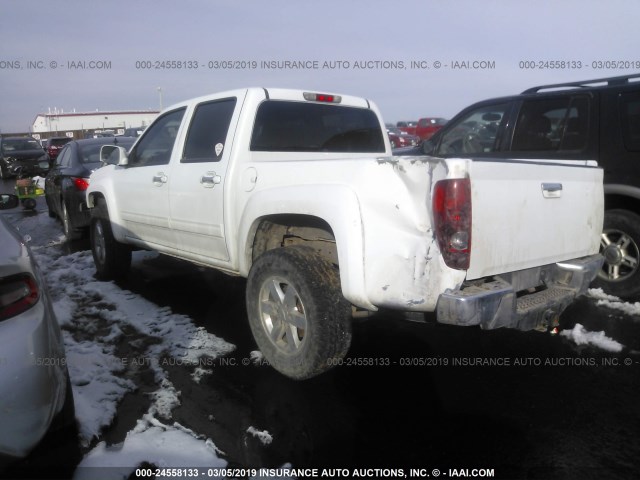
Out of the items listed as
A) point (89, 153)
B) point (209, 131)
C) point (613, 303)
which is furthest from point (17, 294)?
point (89, 153)

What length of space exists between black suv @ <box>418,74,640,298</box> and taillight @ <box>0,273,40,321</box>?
4.26 meters

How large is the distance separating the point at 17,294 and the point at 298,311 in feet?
5.14

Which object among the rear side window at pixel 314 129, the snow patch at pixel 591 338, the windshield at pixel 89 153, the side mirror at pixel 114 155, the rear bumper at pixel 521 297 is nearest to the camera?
the rear bumper at pixel 521 297

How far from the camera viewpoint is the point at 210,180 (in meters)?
3.85

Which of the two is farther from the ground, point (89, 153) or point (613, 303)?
point (89, 153)

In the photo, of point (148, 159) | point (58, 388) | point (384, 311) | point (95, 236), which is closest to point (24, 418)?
point (58, 388)

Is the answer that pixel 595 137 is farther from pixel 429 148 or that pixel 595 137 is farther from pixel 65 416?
pixel 65 416

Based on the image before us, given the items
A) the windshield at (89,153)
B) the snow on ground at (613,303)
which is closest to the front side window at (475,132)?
the snow on ground at (613,303)

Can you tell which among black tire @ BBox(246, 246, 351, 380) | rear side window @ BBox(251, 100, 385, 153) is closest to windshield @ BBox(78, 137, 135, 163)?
rear side window @ BBox(251, 100, 385, 153)

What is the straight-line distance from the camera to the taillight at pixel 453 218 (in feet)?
8.20

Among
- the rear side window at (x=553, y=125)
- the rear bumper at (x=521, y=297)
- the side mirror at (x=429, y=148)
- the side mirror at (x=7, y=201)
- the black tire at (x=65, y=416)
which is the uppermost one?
the rear side window at (x=553, y=125)

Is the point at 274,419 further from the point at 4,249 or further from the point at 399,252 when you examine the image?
the point at 4,249

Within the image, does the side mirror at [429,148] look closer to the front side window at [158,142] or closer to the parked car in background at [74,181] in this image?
the front side window at [158,142]

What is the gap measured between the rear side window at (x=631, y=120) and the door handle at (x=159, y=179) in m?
4.05
